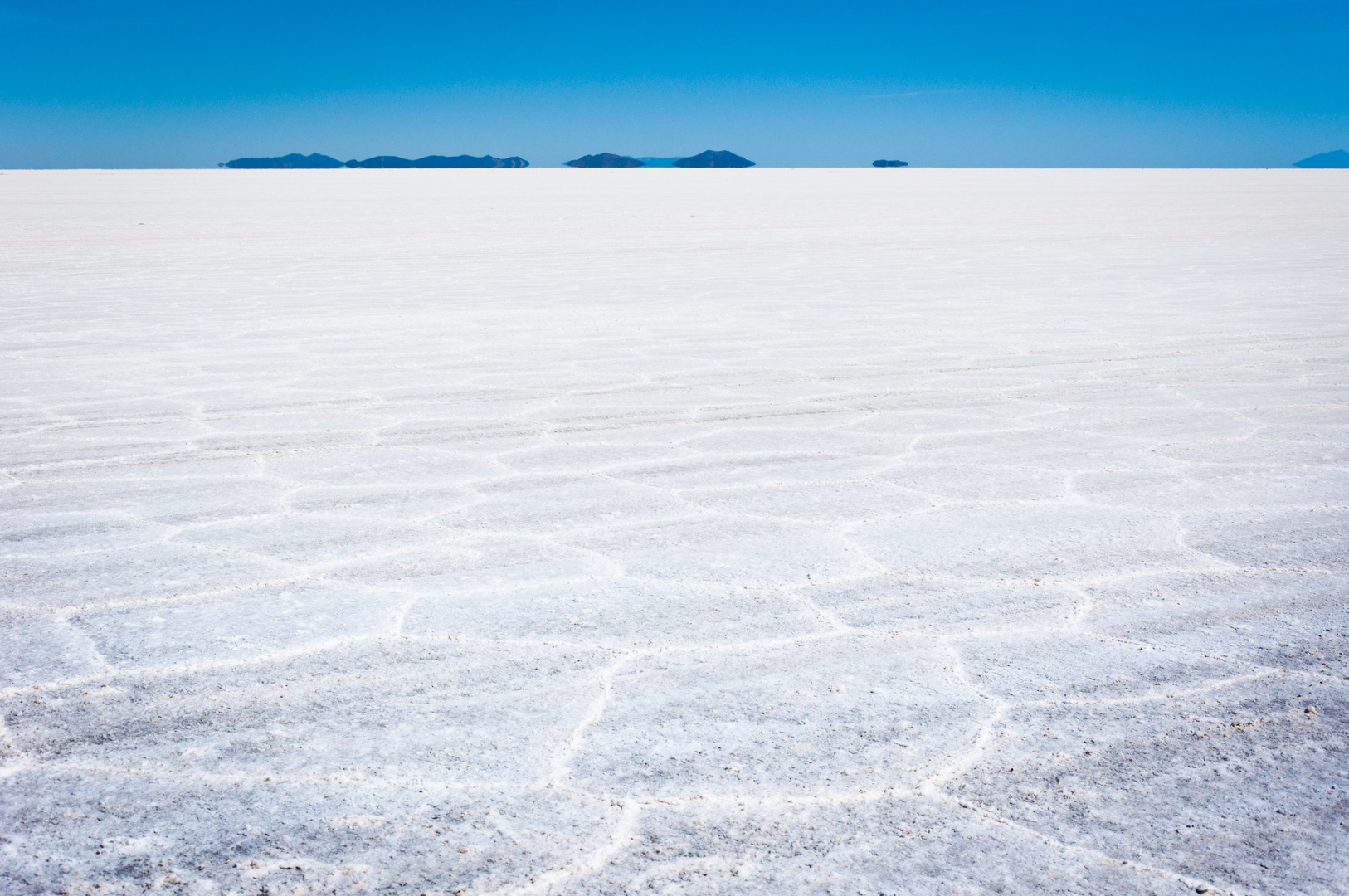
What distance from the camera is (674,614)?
2799 mm

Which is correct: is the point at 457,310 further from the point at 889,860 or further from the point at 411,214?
the point at 411,214

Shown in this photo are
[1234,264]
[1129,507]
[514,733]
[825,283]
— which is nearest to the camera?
[514,733]

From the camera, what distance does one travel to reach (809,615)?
9.16 feet

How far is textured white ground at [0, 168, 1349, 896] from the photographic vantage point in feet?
6.15

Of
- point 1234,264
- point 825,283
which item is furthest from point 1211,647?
point 1234,264

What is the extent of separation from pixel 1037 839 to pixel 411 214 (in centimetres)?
2407

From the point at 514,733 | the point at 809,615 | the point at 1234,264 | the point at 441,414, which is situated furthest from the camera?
the point at 1234,264

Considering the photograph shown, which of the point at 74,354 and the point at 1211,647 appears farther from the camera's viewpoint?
the point at 74,354

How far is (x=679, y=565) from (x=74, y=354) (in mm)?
4963

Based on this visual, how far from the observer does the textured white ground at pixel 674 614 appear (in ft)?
6.15

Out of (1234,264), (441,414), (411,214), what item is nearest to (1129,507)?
(441,414)

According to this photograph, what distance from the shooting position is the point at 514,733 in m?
2.21

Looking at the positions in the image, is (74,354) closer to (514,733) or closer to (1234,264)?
(514,733)

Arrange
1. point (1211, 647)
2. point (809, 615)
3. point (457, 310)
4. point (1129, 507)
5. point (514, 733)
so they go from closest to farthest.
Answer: point (514, 733), point (1211, 647), point (809, 615), point (1129, 507), point (457, 310)
